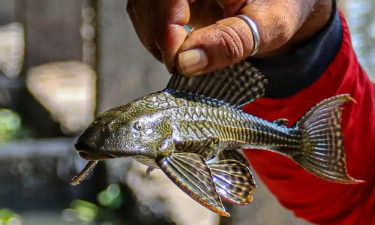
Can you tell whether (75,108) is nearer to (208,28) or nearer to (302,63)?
(302,63)

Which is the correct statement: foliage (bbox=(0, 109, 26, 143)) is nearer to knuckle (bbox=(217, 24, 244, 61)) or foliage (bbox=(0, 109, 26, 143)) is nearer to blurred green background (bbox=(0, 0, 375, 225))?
blurred green background (bbox=(0, 0, 375, 225))

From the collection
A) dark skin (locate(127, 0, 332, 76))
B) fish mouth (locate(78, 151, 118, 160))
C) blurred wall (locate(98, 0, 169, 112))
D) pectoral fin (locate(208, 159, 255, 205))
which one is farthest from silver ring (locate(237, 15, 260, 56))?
blurred wall (locate(98, 0, 169, 112))

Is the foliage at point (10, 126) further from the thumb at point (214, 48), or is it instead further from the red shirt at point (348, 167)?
the thumb at point (214, 48)

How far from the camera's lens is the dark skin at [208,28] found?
1072 mm

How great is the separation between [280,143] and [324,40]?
0.52 meters

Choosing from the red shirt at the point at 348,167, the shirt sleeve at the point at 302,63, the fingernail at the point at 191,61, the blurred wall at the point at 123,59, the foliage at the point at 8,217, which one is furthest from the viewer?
the foliage at the point at 8,217

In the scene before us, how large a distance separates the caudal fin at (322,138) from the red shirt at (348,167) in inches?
17.0

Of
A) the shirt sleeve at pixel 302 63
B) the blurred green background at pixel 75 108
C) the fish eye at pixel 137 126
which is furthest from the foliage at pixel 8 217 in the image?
the fish eye at pixel 137 126

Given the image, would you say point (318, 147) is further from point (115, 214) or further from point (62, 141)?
point (62, 141)

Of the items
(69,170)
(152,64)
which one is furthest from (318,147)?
(69,170)

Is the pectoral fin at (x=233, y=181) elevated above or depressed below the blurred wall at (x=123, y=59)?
above

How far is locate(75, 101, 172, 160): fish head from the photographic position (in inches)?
35.7

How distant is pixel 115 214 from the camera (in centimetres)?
371

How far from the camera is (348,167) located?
69.7 inches
